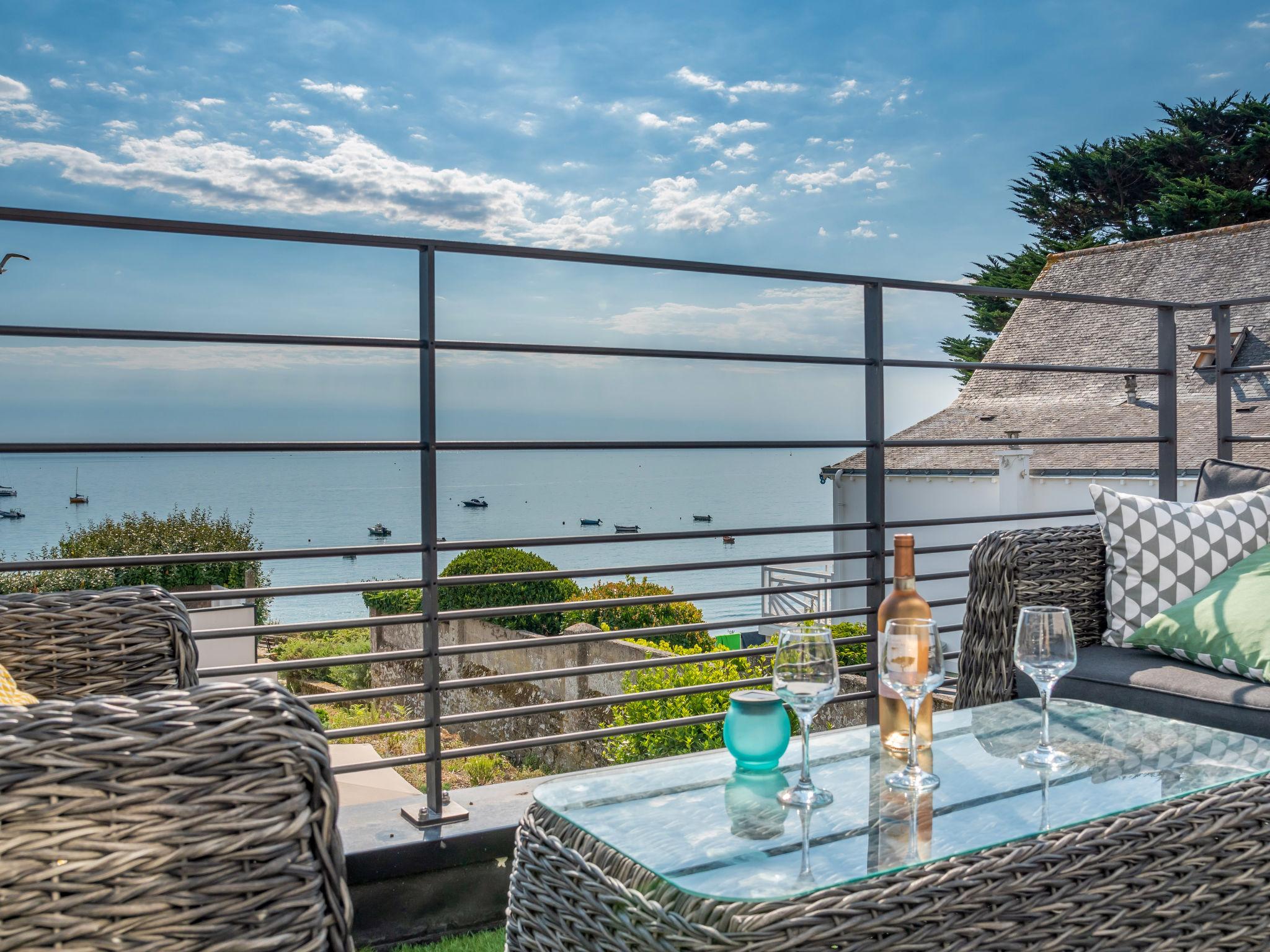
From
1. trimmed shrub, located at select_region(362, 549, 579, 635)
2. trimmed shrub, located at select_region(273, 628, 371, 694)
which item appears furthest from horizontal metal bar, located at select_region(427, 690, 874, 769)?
trimmed shrub, located at select_region(273, 628, 371, 694)

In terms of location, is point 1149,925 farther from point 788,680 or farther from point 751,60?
point 751,60

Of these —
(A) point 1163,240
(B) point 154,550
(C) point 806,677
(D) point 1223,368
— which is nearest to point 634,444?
(C) point 806,677

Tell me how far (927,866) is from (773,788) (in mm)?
290

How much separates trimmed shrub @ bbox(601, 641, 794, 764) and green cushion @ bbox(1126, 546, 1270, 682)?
276 centimetres

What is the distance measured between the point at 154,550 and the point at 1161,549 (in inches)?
667

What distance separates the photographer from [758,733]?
54.8 inches

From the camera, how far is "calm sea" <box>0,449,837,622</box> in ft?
89.5

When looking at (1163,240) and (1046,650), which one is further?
(1163,240)

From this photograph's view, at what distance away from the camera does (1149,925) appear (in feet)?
3.96

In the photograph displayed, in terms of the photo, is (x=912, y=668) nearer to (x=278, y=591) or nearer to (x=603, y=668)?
(x=603, y=668)

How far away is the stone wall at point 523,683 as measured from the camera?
8039 millimetres

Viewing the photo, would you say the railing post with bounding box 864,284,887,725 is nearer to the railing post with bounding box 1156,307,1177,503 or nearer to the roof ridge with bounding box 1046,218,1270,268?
the railing post with bounding box 1156,307,1177,503

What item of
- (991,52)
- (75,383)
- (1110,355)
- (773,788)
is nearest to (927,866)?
(773,788)

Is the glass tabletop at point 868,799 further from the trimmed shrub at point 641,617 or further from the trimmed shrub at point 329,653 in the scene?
the trimmed shrub at point 329,653
